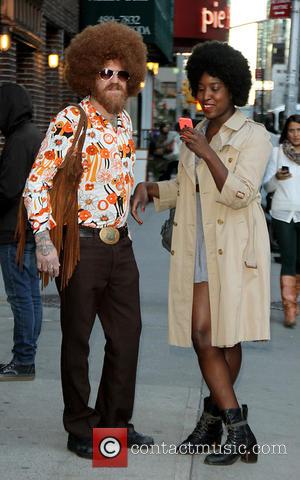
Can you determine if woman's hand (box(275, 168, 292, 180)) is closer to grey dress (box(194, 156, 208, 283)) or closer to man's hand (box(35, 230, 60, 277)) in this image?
grey dress (box(194, 156, 208, 283))

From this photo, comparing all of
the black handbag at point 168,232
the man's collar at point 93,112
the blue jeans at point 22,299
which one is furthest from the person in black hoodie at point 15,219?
the man's collar at point 93,112

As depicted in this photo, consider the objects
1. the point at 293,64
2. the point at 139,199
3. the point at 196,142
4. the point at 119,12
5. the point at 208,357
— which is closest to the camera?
the point at 196,142

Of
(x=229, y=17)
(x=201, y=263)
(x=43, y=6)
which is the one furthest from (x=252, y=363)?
(x=229, y=17)

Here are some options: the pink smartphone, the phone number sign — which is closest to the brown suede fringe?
the pink smartphone

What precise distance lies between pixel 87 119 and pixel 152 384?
7.44 ft

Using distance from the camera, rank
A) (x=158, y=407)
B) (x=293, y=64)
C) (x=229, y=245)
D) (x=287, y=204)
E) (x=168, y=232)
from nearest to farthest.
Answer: (x=229, y=245)
(x=168, y=232)
(x=158, y=407)
(x=287, y=204)
(x=293, y=64)

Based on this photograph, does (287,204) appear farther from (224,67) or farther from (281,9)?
(281,9)

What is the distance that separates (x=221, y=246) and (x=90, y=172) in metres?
0.71

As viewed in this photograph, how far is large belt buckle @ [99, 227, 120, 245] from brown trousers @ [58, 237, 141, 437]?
0.07 ft

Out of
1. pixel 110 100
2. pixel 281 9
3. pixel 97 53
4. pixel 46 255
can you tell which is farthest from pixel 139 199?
pixel 281 9

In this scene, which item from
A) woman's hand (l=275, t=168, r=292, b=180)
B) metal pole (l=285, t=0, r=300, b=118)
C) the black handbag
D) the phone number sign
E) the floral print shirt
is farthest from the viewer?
metal pole (l=285, t=0, r=300, b=118)

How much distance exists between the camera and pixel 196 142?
449 cm

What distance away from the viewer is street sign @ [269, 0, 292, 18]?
2102 centimetres

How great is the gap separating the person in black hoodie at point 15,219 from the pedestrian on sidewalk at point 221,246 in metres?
1.42
